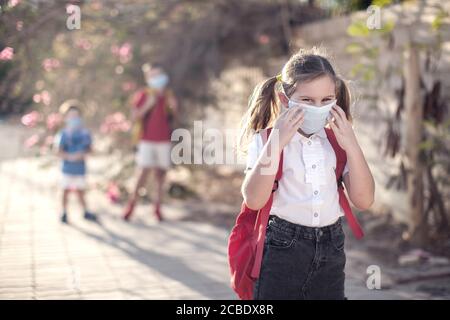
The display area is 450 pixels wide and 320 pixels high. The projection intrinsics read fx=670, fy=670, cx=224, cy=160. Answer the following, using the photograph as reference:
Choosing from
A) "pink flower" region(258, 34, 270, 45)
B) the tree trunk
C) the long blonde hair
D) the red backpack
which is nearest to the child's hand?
"pink flower" region(258, 34, 270, 45)

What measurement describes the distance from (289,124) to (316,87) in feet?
0.67

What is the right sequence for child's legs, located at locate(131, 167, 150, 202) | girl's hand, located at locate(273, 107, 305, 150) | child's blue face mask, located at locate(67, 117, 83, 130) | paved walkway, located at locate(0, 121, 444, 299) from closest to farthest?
girl's hand, located at locate(273, 107, 305, 150) → paved walkway, located at locate(0, 121, 444, 299) → child's blue face mask, located at locate(67, 117, 83, 130) → child's legs, located at locate(131, 167, 150, 202)

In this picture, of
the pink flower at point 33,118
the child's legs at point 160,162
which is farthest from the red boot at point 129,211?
the pink flower at point 33,118

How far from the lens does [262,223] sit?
2691mm

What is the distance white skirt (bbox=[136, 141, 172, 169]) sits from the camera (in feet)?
24.9

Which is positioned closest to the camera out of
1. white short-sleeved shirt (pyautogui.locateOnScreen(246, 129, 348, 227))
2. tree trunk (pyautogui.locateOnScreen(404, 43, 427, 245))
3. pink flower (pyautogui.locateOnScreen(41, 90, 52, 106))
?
white short-sleeved shirt (pyautogui.locateOnScreen(246, 129, 348, 227))

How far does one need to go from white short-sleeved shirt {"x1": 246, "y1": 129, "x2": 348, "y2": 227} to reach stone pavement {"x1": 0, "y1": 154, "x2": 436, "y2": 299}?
1914 millimetres

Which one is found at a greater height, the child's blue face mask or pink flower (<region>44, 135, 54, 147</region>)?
the child's blue face mask

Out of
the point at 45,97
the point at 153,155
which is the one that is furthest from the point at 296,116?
the point at 153,155

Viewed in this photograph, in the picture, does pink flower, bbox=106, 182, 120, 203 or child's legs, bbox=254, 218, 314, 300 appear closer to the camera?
child's legs, bbox=254, 218, 314, 300

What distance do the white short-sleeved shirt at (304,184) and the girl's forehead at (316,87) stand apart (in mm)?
193

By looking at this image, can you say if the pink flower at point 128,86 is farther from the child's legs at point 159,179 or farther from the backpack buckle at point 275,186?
the backpack buckle at point 275,186

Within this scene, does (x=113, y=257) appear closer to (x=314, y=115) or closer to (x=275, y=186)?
(x=275, y=186)

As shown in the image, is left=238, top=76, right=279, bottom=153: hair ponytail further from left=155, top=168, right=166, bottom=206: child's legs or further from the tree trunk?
left=155, top=168, right=166, bottom=206: child's legs
